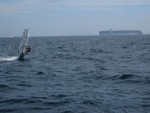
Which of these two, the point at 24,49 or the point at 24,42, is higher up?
the point at 24,42

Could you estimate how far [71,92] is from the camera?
56.9ft

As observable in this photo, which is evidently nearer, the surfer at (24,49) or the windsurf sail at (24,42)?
the surfer at (24,49)

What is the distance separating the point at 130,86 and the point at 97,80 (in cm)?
294

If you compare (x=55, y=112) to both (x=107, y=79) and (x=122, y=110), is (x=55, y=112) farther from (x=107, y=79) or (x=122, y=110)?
(x=107, y=79)

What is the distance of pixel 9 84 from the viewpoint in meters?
20.5

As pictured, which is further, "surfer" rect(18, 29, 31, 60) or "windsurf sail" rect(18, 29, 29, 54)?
"windsurf sail" rect(18, 29, 29, 54)

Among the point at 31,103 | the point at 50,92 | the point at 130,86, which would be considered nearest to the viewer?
the point at 31,103

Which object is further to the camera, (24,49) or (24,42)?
(24,42)

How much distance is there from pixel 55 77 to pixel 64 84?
11.4 feet

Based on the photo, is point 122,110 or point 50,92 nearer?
point 122,110

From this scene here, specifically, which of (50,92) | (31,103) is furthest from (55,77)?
(31,103)

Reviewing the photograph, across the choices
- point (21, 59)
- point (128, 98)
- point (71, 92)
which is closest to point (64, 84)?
point (71, 92)

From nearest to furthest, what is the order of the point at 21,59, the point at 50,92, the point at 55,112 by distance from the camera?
1. the point at 55,112
2. the point at 50,92
3. the point at 21,59

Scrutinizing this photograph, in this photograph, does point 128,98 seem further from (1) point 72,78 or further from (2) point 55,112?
(1) point 72,78
